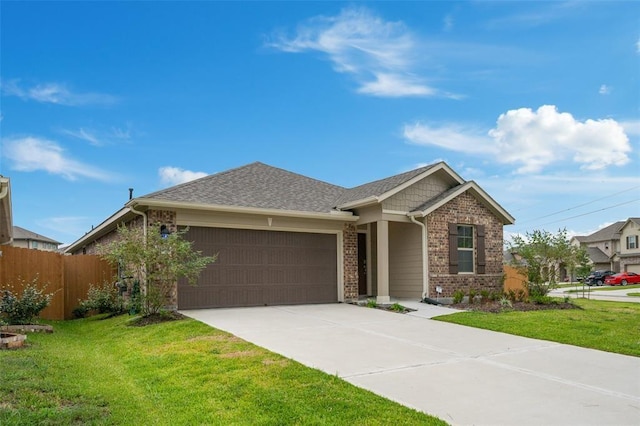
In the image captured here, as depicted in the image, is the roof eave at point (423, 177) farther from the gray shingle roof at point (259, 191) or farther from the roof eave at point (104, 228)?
the roof eave at point (104, 228)

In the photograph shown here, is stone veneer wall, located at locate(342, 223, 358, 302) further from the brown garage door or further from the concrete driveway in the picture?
the concrete driveway

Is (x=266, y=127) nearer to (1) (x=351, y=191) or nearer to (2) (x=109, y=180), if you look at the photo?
(1) (x=351, y=191)

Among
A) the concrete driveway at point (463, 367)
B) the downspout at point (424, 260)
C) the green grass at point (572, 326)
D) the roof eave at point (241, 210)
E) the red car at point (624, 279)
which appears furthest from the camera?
the red car at point (624, 279)

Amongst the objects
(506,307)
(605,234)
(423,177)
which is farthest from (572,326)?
(605,234)

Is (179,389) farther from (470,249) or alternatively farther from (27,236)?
(27,236)

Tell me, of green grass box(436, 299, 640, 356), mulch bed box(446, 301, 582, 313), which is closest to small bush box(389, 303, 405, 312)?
green grass box(436, 299, 640, 356)

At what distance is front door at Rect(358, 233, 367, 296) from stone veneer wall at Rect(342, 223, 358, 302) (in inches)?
51.3

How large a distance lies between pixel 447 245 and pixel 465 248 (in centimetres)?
103

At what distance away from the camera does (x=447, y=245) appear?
15.5 metres

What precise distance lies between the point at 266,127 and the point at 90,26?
786 cm

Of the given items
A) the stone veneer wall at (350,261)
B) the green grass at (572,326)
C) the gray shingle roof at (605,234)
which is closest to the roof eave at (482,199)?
the stone veneer wall at (350,261)

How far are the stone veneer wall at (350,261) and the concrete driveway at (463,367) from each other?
165 inches

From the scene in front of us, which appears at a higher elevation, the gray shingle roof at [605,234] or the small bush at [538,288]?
the gray shingle roof at [605,234]

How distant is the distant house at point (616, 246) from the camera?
4628 cm
